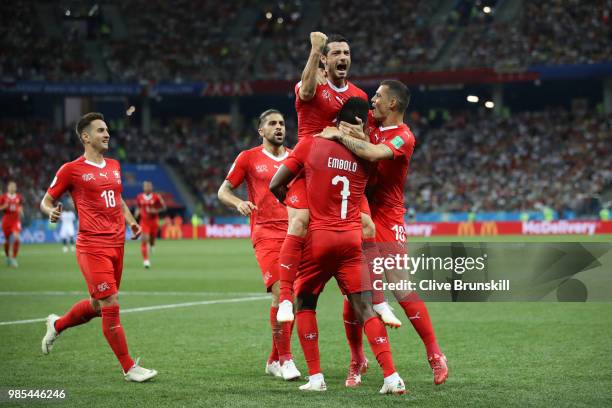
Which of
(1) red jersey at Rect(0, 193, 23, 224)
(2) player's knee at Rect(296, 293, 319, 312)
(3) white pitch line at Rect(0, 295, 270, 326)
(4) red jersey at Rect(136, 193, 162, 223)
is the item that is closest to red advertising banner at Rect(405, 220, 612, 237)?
(4) red jersey at Rect(136, 193, 162, 223)

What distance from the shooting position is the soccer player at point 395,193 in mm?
8578

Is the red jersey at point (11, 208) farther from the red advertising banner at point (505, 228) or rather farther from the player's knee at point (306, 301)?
the player's knee at point (306, 301)

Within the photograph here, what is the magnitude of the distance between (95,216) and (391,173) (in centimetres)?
320

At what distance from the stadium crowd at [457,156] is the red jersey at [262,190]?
39.2m

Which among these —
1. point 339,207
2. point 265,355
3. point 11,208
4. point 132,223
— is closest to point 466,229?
point 11,208

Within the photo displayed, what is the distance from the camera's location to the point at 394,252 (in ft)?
28.8

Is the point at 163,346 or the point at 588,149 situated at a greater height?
the point at 588,149

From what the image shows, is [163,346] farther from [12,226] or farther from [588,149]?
[588,149]

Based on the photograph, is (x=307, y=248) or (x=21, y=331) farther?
(x=21, y=331)

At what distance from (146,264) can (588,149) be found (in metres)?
32.7

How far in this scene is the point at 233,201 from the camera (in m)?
9.17

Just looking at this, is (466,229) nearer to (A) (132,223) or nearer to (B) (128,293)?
(B) (128,293)

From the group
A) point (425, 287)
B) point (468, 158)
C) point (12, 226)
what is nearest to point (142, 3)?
point (468, 158)

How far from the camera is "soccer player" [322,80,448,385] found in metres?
8.58
